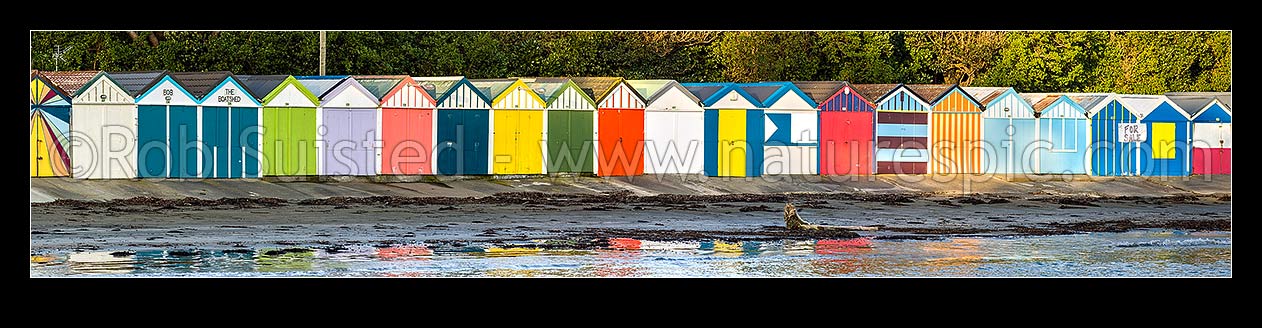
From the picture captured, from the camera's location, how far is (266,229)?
58.9 feet

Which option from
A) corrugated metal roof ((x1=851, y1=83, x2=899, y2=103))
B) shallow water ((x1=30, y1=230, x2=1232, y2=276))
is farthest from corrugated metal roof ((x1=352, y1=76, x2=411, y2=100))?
shallow water ((x1=30, y1=230, x2=1232, y2=276))

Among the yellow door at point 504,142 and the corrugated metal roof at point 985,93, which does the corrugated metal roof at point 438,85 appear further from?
the corrugated metal roof at point 985,93

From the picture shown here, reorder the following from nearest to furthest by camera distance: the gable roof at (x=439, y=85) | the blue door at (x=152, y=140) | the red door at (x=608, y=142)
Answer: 1. the blue door at (x=152, y=140)
2. the gable roof at (x=439, y=85)
3. the red door at (x=608, y=142)

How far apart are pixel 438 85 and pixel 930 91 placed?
8799 millimetres

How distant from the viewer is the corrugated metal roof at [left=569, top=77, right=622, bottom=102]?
26281mm

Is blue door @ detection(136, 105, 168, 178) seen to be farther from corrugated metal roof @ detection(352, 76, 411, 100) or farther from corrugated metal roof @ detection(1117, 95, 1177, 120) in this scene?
corrugated metal roof @ detection(1117, 95, 1177, 120)

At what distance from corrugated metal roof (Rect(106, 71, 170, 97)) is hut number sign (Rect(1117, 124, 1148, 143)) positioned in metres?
16.1

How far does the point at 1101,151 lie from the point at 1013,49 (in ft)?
32.2

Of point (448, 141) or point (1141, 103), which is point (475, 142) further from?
point (1141, 103)

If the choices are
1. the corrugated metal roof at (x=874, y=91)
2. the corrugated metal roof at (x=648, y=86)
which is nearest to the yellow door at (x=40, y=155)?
the corrugated metal roof at (x=648, y=86)

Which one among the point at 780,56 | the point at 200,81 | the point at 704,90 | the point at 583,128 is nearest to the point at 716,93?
the point at 704,90

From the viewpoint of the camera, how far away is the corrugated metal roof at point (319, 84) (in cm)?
2533

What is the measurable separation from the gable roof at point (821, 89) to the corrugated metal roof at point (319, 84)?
7.77m

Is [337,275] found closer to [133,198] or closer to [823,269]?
[823,269]
